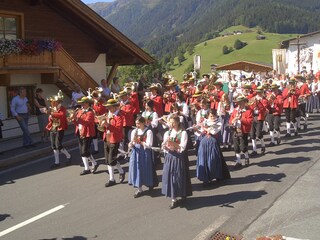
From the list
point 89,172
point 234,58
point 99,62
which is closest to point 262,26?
point 234,58

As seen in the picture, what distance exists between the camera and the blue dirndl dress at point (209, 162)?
30.1 feet

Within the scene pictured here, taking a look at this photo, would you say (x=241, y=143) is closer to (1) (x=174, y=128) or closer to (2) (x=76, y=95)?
(1) (x=174, y=128)

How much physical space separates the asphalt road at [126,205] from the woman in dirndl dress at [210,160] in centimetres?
25

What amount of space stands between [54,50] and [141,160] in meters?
9.49

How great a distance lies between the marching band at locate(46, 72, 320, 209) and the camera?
8.24m

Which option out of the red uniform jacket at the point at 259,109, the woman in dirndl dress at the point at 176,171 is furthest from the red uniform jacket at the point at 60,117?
the red uniform jacket at the point at 259,109

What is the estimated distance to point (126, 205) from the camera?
8.27 m

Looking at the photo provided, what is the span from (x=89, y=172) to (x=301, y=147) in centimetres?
641

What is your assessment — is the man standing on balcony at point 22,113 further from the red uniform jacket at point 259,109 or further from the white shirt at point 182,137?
the red uniform jacket at point 259,109

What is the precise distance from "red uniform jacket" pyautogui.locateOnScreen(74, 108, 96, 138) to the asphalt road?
1.09 m

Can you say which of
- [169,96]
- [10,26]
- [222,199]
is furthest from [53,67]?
[222,199]

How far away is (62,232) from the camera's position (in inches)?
279

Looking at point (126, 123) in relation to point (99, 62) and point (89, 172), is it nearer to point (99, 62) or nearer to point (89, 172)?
point (89, 172)

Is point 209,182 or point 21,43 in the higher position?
point 21,43
